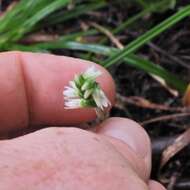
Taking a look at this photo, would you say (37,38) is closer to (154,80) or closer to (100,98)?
(154,80)

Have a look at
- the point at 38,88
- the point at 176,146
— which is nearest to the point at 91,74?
the point at 38,88

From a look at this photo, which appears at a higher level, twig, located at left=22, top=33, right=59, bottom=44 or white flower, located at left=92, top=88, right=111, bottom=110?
white flower, located at left=92, top=88, right=111, bottom=110

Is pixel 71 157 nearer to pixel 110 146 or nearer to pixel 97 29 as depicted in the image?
pixel 110 146

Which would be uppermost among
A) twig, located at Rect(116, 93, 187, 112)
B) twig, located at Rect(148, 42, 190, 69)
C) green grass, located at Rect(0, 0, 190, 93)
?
green grass, located at Rect(0, 0, 190, 93)

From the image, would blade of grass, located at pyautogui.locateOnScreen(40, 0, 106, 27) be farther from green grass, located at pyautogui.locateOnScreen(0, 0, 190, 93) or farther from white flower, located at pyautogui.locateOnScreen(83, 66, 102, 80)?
white flower, located at pyautogui.locateOnScreen(83, 66, 102, 80)

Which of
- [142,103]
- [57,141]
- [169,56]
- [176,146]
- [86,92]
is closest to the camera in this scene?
[57,141]

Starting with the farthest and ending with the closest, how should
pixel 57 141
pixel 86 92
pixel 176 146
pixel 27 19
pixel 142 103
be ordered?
pixel 27 19
pixel 142 103
pixel 176 146
pixel 86 92
pixel 57 141

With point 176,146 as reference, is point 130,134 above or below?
above

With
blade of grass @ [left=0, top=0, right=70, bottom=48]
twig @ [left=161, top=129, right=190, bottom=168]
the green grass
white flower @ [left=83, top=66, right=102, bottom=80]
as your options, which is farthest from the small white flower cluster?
blade of grass @ [left=0, top=0, right=70, bottom=48]

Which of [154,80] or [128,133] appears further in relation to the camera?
[154,80]

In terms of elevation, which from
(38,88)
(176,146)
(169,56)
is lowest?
(176,146)
